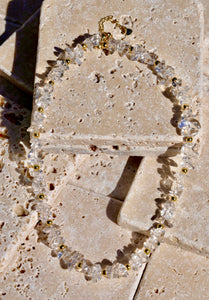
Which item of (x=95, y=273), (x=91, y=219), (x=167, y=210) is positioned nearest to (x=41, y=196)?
(x=91, y=219)

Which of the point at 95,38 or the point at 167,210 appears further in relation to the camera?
the point at 95,38

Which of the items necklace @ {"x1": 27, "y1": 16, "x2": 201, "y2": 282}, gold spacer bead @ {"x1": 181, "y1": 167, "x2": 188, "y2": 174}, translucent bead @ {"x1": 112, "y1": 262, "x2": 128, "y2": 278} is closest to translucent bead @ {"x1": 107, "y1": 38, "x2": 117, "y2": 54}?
necklace @ {"x1": 27, "y1": 16, "x2": 201, "y2": 282}

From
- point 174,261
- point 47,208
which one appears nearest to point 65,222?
point 47,208

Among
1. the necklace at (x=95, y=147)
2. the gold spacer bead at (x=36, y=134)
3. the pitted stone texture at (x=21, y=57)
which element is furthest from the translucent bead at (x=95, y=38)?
the gold spacer bead at (x=36, y=134)

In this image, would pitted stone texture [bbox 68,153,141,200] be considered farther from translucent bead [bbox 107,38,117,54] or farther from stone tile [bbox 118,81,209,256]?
translucent bead [bbox 107,38,117,54]

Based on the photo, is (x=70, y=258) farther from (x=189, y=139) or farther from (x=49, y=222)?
(x=189, y=139)

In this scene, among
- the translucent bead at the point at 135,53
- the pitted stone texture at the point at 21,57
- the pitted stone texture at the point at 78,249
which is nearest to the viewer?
the pitted stone texture at the point at 78,249

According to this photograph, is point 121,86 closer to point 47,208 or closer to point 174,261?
point 47,208

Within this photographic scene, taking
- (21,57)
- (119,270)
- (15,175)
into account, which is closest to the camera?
(119,270)

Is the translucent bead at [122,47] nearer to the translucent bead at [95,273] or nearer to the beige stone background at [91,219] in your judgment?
the beige stone background at [91,219]
